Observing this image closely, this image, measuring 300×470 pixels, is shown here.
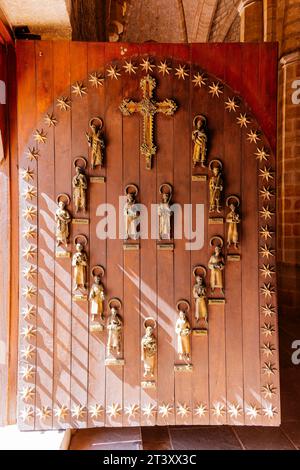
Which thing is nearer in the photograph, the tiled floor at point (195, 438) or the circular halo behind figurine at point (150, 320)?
the circular halo behind figurine at point (150, 320)

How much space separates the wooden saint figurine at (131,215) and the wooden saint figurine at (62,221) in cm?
39

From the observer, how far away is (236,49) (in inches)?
104

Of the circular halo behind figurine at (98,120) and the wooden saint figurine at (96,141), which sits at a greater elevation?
the circular halo behind figurine at (98,120)

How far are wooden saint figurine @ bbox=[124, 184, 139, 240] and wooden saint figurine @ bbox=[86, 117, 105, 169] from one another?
0.88ft

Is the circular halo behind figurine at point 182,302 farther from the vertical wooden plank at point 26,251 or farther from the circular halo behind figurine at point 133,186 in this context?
the vertical wooden plank at point 26,251

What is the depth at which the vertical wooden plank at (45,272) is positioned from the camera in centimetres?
268

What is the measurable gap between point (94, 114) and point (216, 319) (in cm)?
163

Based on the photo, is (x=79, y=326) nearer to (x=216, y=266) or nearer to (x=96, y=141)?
(x=216, y=266)

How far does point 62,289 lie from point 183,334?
0.88 m

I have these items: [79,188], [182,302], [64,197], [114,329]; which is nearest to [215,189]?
[182,302]

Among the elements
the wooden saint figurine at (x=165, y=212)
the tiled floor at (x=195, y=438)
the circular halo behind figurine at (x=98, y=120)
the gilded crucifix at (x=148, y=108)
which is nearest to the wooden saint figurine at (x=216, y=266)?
the wooden saint figurine at (x=165, y=212)

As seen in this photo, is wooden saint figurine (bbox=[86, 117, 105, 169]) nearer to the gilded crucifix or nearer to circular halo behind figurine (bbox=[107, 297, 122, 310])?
the gilded crucifix

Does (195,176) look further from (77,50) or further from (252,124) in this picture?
(77,50)
